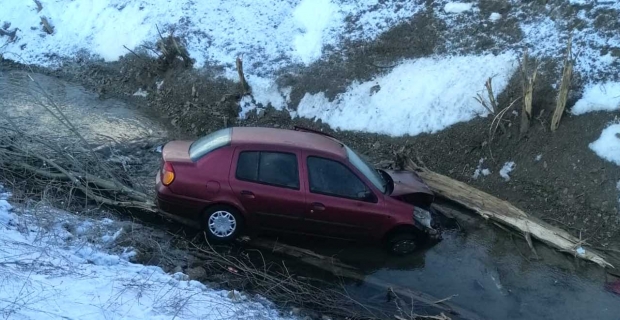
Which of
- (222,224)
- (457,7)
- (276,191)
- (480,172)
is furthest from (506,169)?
(222,224)

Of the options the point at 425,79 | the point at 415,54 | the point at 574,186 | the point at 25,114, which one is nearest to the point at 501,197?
the point at 574,186

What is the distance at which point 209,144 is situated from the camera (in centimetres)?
833

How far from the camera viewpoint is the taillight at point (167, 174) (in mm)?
7957

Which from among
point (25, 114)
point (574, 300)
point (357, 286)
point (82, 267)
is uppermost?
point (25, 114)

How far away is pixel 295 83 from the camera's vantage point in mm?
12688

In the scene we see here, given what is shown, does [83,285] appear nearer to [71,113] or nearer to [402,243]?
[402,243]

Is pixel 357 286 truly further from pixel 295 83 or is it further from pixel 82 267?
pixel 295 83

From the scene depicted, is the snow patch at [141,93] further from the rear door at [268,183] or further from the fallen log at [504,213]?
the fallen log at [504,213]

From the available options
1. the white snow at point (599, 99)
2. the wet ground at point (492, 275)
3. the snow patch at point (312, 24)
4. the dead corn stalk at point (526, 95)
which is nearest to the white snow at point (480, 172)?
the dead corn stalk at point (526, 95)

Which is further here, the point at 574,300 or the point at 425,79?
the point at 425,79

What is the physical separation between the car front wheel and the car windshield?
698 mm

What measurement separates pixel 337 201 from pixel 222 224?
1611 mm

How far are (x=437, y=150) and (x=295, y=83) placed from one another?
344 centimetres

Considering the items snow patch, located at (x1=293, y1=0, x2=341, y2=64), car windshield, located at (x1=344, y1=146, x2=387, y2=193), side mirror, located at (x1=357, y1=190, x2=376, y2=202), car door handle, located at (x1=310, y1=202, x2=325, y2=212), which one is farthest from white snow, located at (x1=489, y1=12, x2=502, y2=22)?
car door handle, located at (x1=310, y1=202, x2=325, y2=212)
